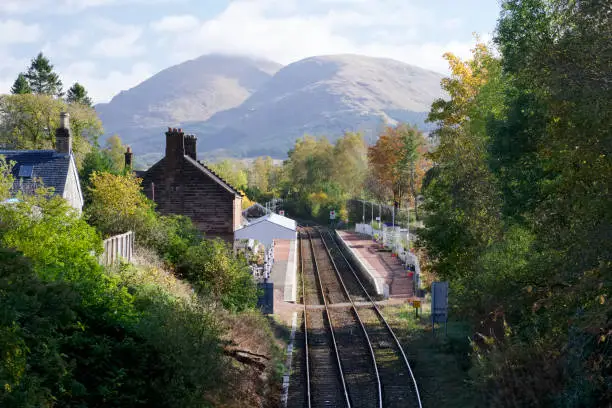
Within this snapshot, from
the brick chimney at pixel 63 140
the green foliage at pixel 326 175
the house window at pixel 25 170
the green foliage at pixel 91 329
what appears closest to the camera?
the green foliage at pixel 91 329

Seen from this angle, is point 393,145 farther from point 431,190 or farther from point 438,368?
point 438,368

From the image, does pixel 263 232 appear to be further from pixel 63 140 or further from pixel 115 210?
pixel 115 210

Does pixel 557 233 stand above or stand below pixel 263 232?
above

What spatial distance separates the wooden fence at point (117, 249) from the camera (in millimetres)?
19656

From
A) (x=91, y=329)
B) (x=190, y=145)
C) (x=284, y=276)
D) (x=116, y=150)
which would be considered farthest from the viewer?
(x=116, y=150)

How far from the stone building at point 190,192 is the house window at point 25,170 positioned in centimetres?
754

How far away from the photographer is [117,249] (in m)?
21.7

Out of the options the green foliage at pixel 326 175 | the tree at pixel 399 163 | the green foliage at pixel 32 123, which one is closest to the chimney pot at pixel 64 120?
the green foliage at pixel 32 123

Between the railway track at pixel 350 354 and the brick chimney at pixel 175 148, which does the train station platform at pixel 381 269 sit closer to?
the railway track at pixel 350 354

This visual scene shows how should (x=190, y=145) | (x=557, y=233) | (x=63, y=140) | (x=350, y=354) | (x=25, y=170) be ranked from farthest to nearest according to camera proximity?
(x=190, y=145) < (x=63, y=140) < (x=25, y=170) < (x=350, y=354) < (x=557, y=233)

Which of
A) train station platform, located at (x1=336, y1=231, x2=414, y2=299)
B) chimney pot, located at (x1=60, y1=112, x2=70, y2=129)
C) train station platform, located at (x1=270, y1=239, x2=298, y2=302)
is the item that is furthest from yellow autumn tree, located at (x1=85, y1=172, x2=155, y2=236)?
train station platform, located at (x1=336, y1=231, x2=414, y2=299)

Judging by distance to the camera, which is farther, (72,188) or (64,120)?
(72,188)

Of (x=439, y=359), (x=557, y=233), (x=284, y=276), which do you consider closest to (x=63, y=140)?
(x=284, y=276)

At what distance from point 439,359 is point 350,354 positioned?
129 inches
